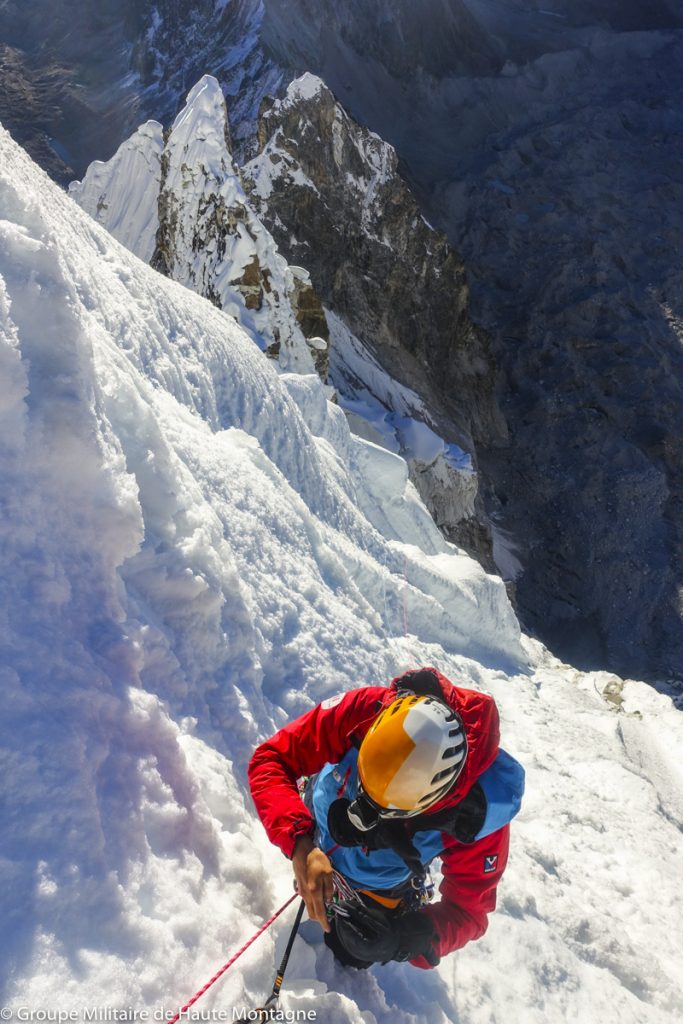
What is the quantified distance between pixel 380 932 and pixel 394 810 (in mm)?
586

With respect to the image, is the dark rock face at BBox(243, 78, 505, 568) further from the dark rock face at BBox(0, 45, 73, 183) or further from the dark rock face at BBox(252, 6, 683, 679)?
the dark rock face at BBox(0, 45, 73, 183)

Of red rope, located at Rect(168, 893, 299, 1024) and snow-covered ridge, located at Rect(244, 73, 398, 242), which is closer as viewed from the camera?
red rope, located at Rect(168, 893, 299, 1024)

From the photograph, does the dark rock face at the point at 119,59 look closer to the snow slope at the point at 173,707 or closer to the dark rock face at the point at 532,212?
the dark rock face at the point at 532,212

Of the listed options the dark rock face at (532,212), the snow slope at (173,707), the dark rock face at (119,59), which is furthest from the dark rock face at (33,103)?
the snow slope at (173,707)

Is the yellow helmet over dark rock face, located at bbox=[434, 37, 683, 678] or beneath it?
over

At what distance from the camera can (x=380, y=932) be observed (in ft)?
6.96

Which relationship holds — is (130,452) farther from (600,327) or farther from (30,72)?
(30,72)

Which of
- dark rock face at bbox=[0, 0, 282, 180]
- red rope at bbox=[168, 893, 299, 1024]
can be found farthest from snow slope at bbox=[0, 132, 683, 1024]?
dark rock face at bbox=[0, 0, 282, 180]

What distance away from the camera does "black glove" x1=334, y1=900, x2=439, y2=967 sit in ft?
6.95

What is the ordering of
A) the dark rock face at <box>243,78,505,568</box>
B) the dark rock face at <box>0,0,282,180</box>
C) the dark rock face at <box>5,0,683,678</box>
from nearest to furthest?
the dark rock face at <box>243,78,505,568</box>
the dark rock face at <box>5,0,683,678</box>
the dark rock face at <box>0,0,282,180</box>

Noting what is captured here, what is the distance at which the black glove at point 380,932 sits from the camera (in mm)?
2117

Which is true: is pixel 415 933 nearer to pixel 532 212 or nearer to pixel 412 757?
pixel 412 757

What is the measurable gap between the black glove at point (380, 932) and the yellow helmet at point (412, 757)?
539mm

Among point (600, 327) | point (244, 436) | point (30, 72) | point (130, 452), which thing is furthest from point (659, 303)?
point (30, 72)
